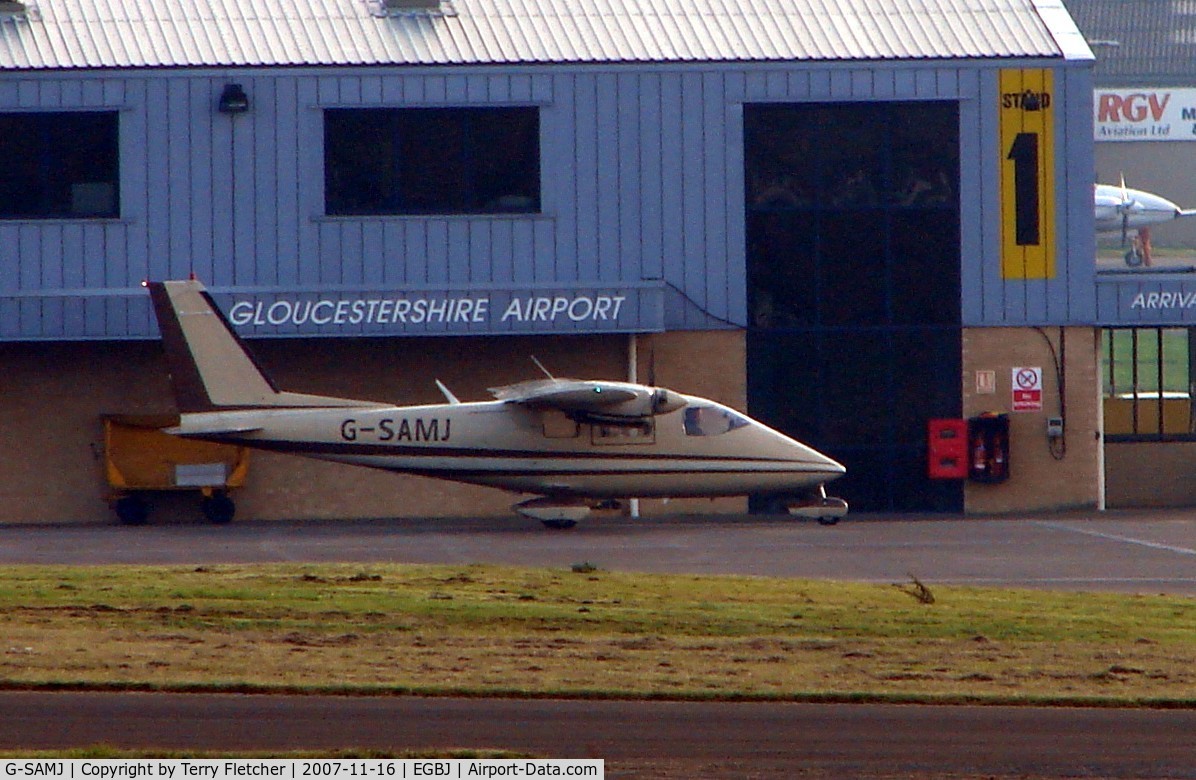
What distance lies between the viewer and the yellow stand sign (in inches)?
1207

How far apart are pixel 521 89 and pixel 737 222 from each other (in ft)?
14.7

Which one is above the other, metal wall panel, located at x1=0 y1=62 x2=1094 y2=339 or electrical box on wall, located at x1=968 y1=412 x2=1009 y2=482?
metal wall panel, located at x1=0 y1=62 x2=1094 y2=339

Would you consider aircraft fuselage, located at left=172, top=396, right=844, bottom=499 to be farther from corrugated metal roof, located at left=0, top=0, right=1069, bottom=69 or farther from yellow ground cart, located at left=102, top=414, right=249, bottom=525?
corrugated metal roof, located at left=0, top=0, right=1069, bottom=69

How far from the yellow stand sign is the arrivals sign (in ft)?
221

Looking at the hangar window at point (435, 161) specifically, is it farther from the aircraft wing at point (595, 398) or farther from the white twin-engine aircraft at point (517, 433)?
the aircraft wing at point (595, 398)

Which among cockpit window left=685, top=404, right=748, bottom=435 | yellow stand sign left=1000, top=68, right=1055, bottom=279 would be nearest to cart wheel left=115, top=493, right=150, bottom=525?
cockpit window left=685, top=404, right=748, bottom=435

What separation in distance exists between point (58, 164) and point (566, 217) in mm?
8822

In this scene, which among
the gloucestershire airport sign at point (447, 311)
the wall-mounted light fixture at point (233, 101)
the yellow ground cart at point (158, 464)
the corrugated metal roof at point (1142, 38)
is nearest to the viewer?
the gloucestershire airport sign at point (447, 311)

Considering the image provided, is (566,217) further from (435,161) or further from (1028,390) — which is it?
(1028,390)

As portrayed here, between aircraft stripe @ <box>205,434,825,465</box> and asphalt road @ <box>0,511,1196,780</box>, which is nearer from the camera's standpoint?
asphalt road @ <box>0,511,1196,780</box>

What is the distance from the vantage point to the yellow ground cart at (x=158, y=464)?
29.3m

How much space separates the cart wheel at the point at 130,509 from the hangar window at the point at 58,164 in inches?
194

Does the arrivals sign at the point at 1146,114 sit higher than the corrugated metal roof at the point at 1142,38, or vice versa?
the corrugated metal roof at the point at 1142,38

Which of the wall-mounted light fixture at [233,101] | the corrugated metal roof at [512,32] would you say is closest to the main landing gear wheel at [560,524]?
the corrugated metal roof at [512,32]
